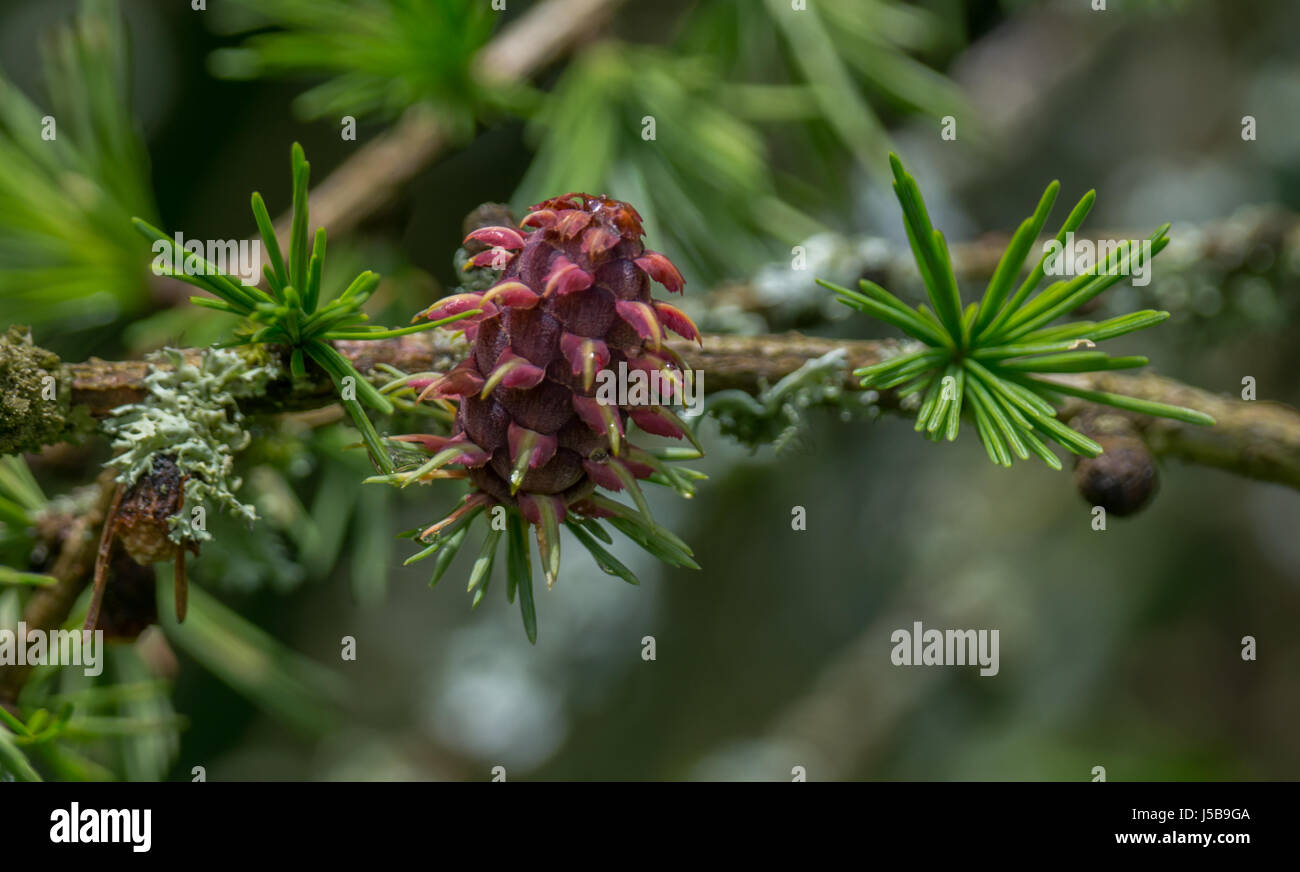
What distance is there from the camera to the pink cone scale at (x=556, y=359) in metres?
0.29

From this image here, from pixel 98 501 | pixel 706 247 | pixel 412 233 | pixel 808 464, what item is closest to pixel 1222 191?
pixel 808 464

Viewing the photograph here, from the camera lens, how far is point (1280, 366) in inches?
46.6

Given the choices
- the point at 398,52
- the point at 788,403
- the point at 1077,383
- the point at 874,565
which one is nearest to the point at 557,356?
the point at 788,403

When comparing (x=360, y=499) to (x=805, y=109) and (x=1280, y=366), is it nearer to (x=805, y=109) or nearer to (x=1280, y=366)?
(x=805, y=109)

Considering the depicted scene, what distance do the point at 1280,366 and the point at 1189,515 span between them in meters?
0.22

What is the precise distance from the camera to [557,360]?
0.99 feet

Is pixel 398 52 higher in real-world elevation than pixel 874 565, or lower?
higher

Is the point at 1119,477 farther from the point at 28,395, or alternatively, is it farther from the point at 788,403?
the point at 28,395

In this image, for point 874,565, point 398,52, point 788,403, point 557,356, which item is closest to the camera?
point 557,356

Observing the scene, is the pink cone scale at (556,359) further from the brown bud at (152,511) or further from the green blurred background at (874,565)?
the green blurred background at (874,565)

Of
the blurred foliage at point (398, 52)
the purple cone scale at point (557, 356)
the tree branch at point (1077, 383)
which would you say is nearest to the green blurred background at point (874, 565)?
the blurred foliage at point (398, 52)

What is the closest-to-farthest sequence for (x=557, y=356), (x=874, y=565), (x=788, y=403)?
(x=557, y=356) < (x=788, y=403) < (x=874, y=565)
